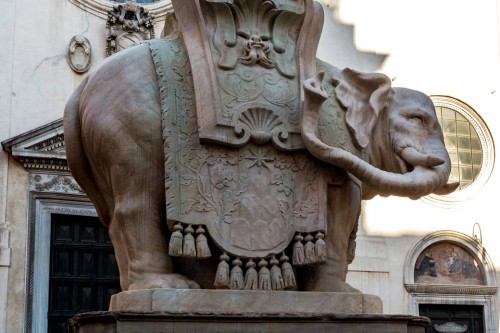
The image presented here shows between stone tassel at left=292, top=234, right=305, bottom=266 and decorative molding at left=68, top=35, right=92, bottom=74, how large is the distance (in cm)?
959

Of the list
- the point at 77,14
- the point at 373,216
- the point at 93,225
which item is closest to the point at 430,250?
the point at 373,216

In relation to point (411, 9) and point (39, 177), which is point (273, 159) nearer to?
point (39, 177)

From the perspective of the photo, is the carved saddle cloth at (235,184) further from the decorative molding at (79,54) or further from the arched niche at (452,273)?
the arched niche at (452,273)

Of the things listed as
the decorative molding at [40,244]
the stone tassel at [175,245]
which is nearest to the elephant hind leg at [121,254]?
the stone tassel at [175,245]

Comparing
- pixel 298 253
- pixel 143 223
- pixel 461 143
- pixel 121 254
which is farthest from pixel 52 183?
pixel 298 253

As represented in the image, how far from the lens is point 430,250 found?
548 inches

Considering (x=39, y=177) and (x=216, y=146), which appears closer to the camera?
(x=216, y=146)

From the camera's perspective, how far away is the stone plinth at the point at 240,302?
2867mm

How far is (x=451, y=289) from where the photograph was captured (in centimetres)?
1368

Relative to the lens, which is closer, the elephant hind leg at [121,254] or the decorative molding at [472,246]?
the elephant hind leg at [121,254]

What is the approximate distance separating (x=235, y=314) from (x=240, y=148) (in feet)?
1.86

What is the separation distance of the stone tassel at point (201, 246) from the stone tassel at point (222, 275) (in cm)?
5

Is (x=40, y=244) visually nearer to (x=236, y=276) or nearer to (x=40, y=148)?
(x=40, y=148)

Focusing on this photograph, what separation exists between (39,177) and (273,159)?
9174 mm
